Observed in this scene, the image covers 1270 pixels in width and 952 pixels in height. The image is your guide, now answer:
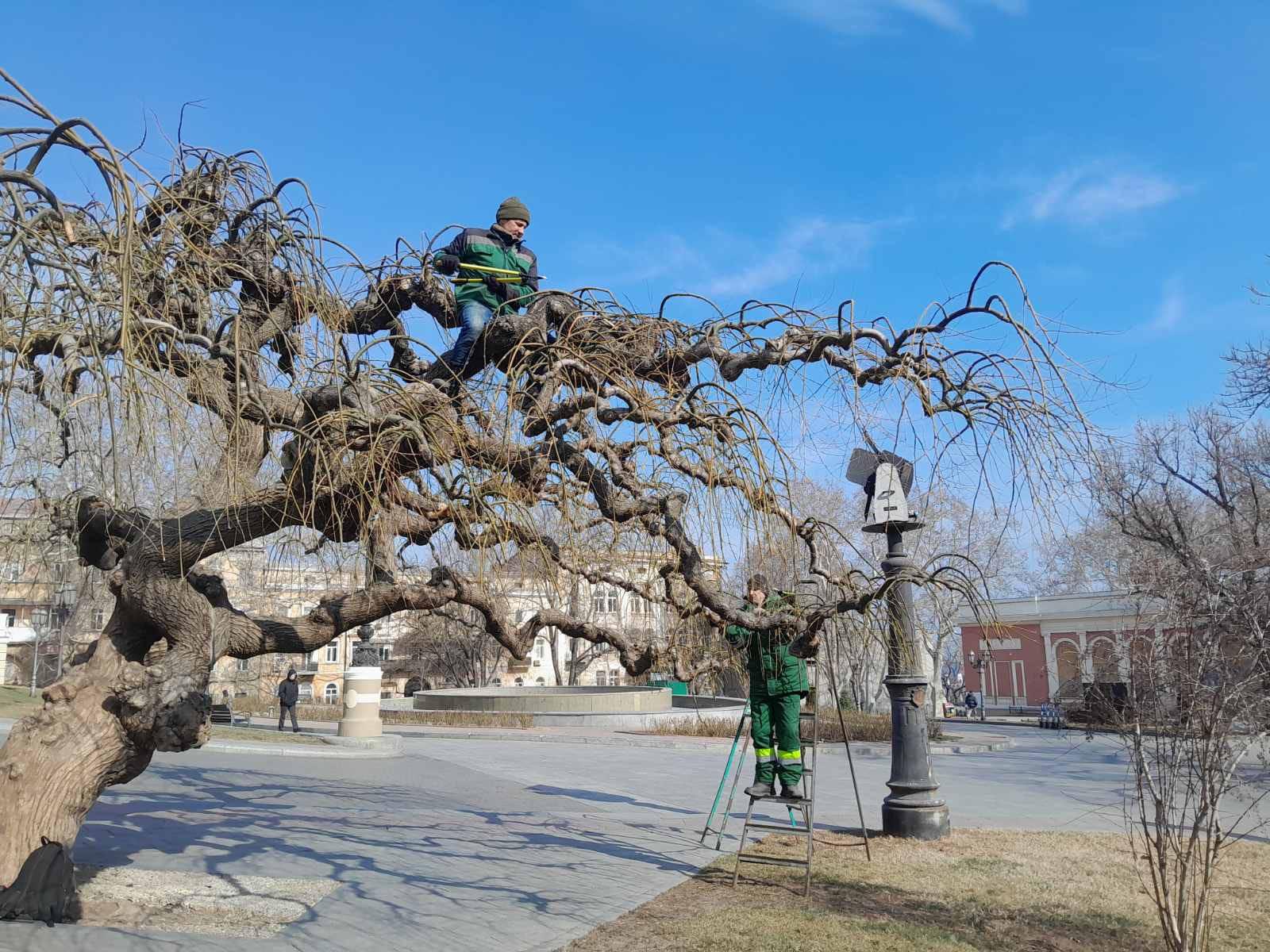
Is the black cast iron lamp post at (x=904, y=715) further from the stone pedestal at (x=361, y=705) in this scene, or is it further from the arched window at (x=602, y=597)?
the stone pedestal at (x=361, y=705)

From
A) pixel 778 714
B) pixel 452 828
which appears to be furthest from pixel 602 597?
pixel 452 828

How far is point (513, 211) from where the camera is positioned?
6.26 m

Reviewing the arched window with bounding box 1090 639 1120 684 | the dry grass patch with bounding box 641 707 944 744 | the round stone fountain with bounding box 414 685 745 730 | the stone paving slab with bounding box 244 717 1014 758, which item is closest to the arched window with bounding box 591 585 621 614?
the arched window with bounding box 1090 639 1120 684

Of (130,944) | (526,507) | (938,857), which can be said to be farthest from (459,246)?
(938,857)

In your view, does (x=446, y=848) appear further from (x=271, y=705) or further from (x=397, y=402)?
(x=271, y=705)

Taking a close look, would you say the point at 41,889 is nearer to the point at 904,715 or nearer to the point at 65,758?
the point at 65,758

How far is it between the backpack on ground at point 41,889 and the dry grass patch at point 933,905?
299cm

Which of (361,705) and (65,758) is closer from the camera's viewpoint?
(65,758)

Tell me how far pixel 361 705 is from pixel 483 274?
15811 millimetres

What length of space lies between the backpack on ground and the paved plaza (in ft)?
1.01

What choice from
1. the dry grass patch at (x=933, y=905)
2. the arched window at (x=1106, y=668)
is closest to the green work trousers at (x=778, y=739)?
the dry grass patch at (x=933, y=905)

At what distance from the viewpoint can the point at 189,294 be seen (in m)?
4.79

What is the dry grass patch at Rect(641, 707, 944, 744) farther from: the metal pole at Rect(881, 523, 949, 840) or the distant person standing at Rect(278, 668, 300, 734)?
the metal pole at Rect(881, 523, 949, 840)

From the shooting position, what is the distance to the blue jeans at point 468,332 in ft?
19.1
